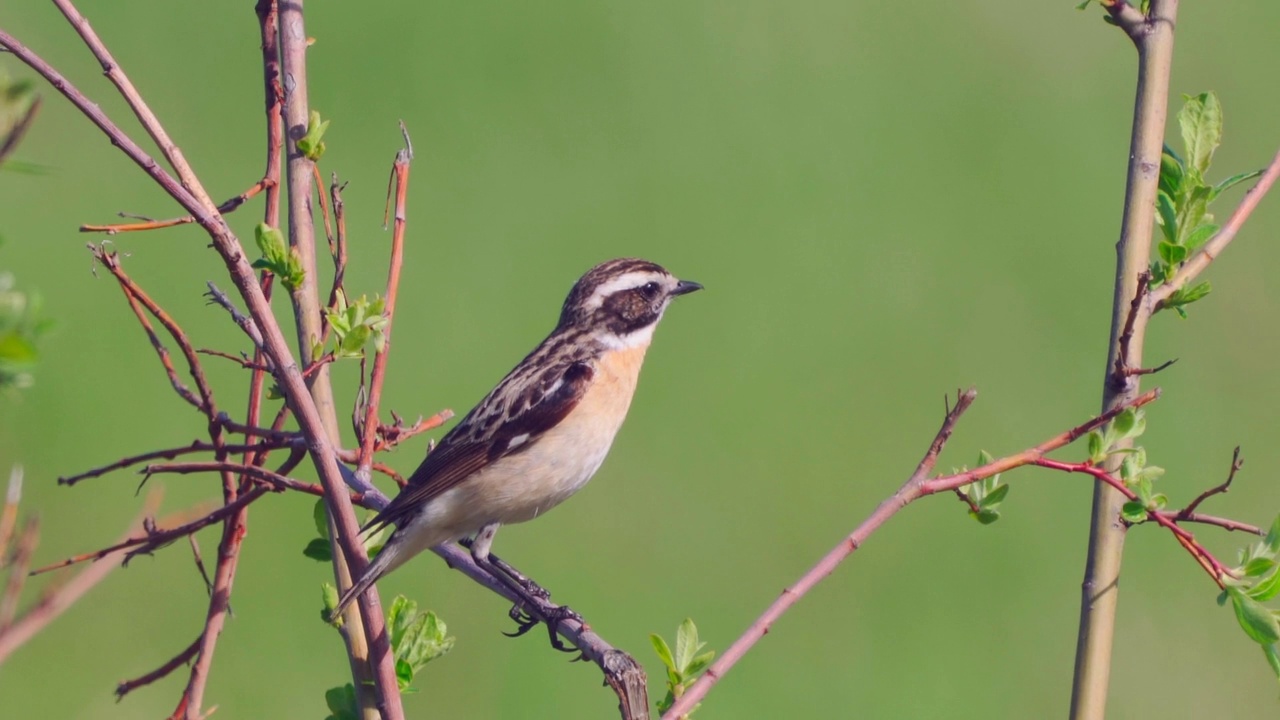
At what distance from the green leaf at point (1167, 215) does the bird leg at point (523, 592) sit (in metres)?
1.68

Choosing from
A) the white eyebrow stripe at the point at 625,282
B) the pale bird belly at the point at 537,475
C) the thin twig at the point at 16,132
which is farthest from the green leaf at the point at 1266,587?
the white eyebrow stripe at the point at 625,282

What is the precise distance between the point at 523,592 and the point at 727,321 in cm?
849

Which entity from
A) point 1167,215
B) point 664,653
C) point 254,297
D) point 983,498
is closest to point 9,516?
point 254,297

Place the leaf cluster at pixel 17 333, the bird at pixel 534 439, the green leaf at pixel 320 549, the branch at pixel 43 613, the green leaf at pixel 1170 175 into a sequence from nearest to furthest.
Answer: the leaf cluster at pixel 17 333, the branch at pixel 43 613, the green leaf at pixel 1170 175, the green leaf at pixel 320 549, the bird at pixel 534 439

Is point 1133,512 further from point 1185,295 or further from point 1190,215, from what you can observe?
point 1190,215

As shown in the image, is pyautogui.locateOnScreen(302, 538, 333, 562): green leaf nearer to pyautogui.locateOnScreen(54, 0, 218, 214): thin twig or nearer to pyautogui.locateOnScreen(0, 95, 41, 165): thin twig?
pyautogui.locateOnScreen(54, 0, 218, 214): thin twig

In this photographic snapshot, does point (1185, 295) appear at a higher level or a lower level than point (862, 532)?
higher

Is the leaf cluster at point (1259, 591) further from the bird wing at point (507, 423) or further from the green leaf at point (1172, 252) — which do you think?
the bird wing at point (507, 423)

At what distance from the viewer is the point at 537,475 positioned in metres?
4.19

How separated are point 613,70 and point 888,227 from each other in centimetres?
344

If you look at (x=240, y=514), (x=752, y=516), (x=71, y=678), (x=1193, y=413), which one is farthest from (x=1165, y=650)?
(x=240, y=514)

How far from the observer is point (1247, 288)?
1215 cm

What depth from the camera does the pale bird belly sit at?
4.17 m

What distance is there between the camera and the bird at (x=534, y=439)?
13.5ft
